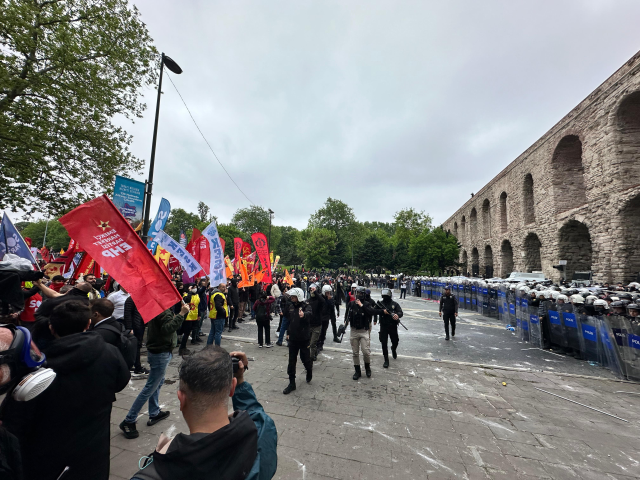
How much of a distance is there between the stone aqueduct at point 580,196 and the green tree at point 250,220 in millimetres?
54081

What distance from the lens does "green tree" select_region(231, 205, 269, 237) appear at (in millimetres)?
72562

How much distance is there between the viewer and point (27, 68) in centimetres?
882

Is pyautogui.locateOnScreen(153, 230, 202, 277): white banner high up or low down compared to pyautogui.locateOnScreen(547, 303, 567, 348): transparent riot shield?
up

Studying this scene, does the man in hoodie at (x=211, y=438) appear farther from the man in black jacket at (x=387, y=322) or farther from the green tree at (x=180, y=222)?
the green tree at (x=180, y=222)

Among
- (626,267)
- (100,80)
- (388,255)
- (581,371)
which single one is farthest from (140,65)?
(388,255)

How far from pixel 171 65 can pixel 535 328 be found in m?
14.5

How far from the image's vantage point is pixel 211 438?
1.07 m

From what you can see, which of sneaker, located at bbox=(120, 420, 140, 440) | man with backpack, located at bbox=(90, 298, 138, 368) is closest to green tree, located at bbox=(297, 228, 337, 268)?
sneaker, located at bbox=(120, 420, 140, 440)

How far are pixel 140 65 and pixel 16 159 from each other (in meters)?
5.87

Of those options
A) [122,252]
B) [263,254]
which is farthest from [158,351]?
[263,254]

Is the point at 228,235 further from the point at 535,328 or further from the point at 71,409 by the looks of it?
the point at 71,409

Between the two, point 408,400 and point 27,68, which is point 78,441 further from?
point 27,68

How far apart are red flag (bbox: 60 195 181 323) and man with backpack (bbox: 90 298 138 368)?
31cm

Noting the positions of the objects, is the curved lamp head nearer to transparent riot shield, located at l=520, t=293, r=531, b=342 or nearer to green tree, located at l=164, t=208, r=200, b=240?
transparent riot shield, located at l=520, t=293, r=531, b=342
